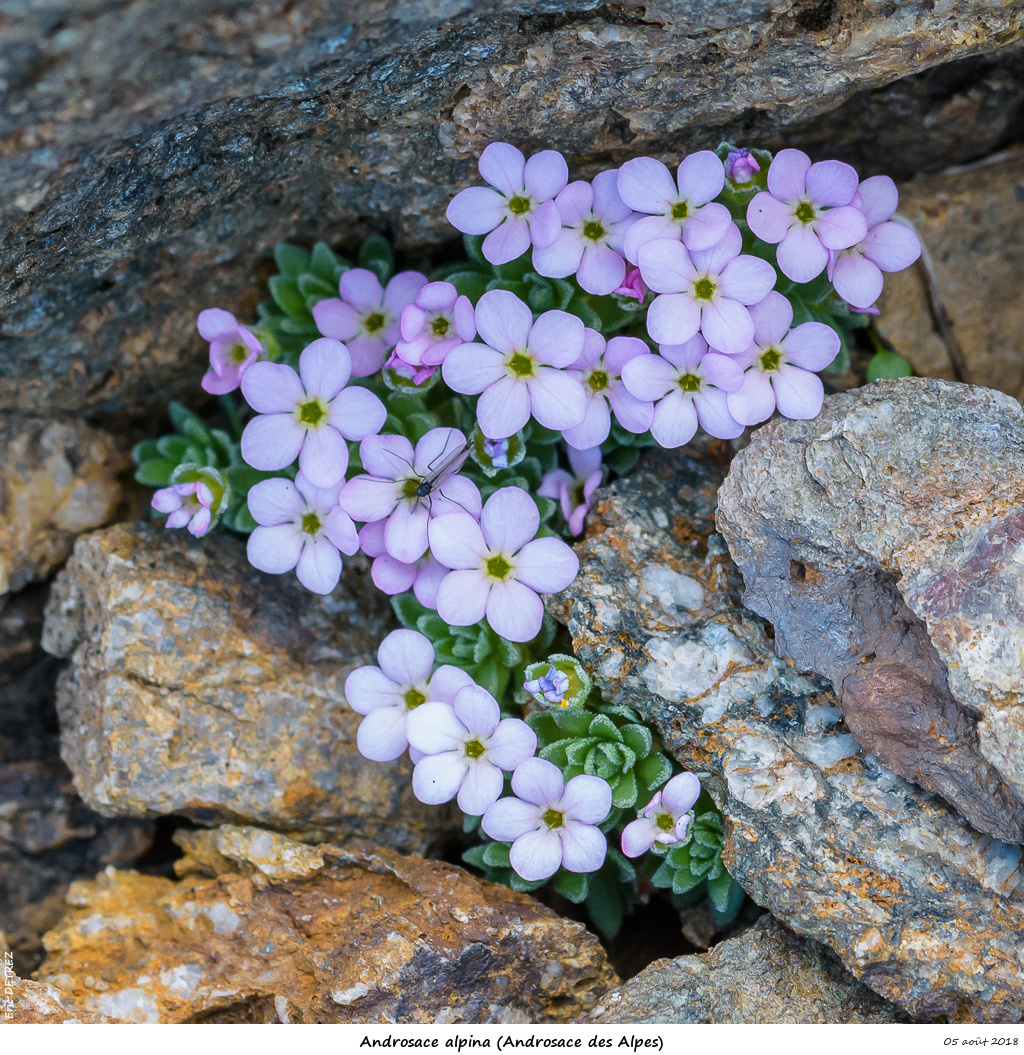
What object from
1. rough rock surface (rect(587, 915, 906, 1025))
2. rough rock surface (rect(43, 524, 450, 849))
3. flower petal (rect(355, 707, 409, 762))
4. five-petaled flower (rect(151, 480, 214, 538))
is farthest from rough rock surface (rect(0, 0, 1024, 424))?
rough rock surface (rect(587, 915, 906, 1025))

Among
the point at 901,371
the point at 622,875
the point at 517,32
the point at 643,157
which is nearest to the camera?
the point at 517,32

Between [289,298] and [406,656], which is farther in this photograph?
[289,298]

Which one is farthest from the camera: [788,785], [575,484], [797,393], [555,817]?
[575,484]

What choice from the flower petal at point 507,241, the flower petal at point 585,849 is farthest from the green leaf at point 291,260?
the flower petal at point 585,849

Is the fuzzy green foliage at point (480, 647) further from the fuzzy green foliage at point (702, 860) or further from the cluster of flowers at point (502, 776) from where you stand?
the fuzzy green foliage at point (702, 860)

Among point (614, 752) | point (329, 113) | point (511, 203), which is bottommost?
point (614, 752)

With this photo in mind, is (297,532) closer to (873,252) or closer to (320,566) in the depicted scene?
(320,566)

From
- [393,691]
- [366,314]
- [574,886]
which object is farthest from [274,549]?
[574,886]

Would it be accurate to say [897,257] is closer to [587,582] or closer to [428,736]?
[587,582]
